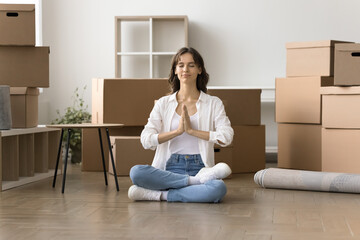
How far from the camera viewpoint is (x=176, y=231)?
116 inches

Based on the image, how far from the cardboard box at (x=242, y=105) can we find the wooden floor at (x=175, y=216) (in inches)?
41.2

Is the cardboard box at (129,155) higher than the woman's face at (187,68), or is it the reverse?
the woman's face at (187,68)

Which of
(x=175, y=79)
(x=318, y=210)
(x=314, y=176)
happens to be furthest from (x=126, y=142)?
(x=318, y=210)

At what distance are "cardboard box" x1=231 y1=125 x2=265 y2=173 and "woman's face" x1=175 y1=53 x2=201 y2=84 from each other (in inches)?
54.1

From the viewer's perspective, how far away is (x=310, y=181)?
167 inches

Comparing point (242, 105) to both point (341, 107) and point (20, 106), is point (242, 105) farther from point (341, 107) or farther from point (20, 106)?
point (20, 106)

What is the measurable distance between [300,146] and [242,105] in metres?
0.56

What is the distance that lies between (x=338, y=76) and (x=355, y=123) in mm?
347

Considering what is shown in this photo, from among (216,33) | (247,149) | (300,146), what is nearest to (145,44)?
(216,33)

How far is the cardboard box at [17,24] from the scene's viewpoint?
4559 mm

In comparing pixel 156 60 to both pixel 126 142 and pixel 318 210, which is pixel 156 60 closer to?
pixel 126 142

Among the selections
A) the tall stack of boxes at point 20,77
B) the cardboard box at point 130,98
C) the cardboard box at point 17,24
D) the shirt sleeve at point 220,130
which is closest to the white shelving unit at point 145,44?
the cardboard box at point 130,98

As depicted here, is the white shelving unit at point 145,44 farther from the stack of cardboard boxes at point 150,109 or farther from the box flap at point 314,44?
the box flap at point 314,44

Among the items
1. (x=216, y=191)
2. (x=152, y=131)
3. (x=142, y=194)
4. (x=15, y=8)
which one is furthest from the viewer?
(x=15, y=8)
